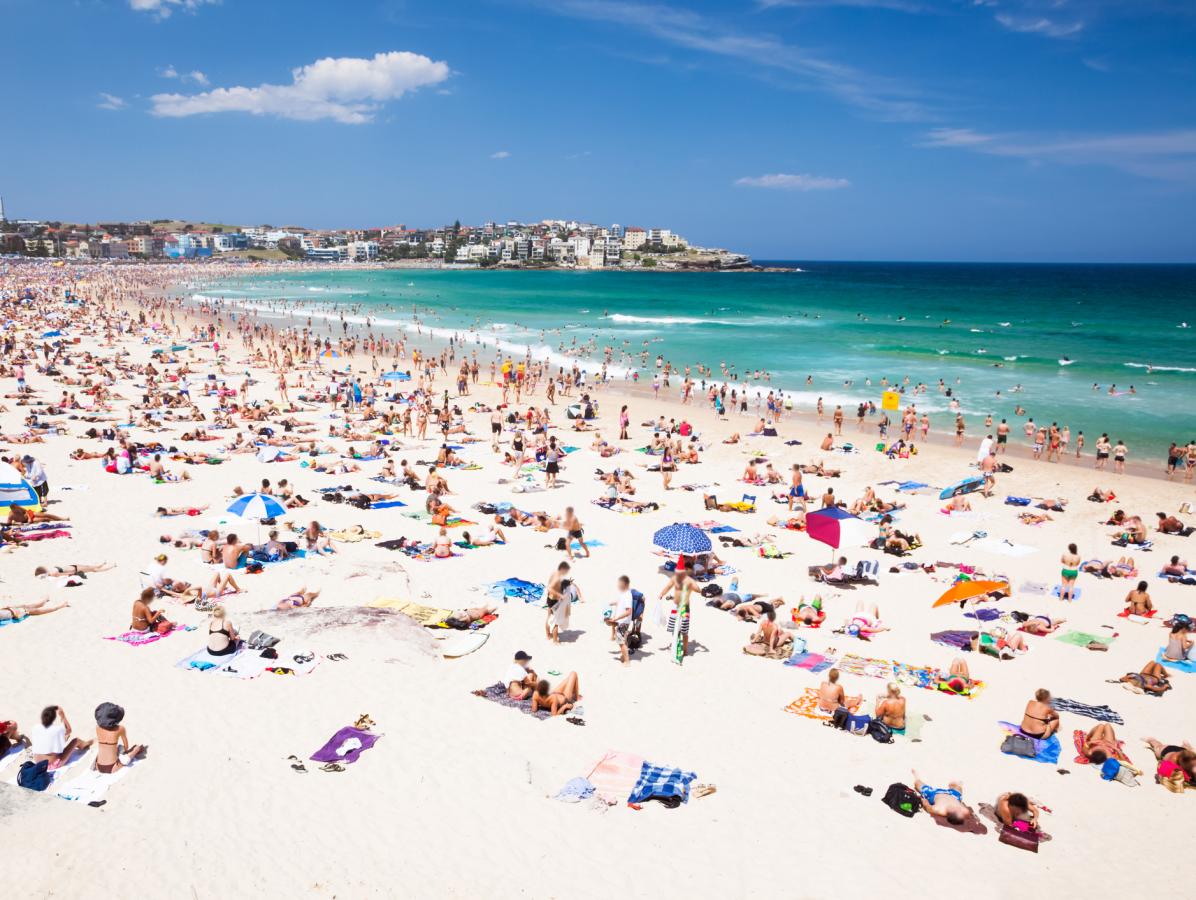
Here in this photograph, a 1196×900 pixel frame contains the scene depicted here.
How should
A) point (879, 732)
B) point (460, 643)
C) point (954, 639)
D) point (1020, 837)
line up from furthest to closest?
point (954, 639), point (460, 643), point (879, 732), point (1020, 837)

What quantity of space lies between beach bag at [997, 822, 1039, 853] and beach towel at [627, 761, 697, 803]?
96.9 inches

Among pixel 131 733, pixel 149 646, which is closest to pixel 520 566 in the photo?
pixel 149 646

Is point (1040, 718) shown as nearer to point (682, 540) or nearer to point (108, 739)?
point (682, 540)

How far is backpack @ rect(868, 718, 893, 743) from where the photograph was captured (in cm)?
755

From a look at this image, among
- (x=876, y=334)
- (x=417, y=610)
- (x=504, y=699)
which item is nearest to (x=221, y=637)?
(x=417, y=610)

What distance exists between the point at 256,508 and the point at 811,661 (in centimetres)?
829

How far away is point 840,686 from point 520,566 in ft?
17.9

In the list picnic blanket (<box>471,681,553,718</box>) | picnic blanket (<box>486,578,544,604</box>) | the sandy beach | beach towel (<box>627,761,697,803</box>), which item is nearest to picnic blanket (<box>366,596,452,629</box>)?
the sandy beach

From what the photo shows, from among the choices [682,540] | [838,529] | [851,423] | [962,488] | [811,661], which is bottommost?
[811,661]

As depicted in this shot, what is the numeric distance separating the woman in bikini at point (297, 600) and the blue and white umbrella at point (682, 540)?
4.77 meters

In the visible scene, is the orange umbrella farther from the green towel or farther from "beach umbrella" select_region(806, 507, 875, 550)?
"beach umbrella" select_region(806, 507, 875, 550)

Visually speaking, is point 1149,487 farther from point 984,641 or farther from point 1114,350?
point 1114,350

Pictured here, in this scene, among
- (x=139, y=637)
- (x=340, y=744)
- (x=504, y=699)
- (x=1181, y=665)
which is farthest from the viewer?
(x=1181, y=665)

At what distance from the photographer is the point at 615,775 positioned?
6738 millimetres
